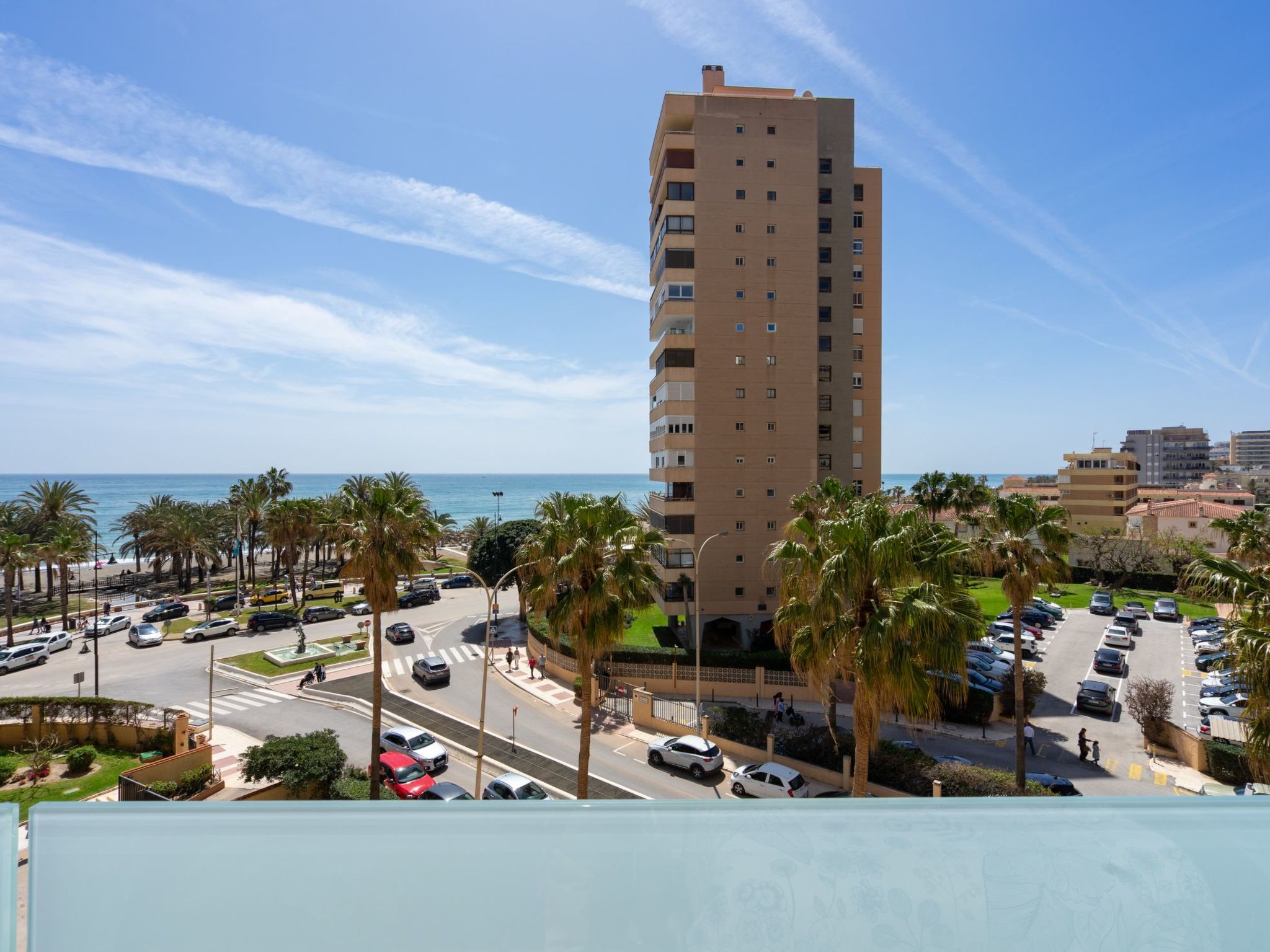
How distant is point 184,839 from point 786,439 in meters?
31.4

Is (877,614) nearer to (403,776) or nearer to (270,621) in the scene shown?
(403,776)

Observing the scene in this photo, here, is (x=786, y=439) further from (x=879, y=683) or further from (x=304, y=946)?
(x=304, y=946)

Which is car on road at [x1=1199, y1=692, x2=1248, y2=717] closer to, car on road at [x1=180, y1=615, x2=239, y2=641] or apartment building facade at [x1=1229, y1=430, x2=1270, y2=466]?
car on road at [x1=180, y1=615, x2=239, y2=641]

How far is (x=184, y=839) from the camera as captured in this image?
91.4 inches

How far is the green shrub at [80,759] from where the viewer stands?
19688mm

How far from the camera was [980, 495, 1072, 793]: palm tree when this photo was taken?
18250 mm

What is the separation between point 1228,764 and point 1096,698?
6233 millimetres

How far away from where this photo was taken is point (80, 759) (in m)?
19.8

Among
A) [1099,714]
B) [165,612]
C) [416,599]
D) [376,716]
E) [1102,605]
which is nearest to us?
[376,716]

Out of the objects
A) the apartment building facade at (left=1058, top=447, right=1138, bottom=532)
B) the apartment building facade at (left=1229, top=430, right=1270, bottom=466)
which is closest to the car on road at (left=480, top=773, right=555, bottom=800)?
the apartment building facade at (left=1058, top=447, right=1138, bottom=532)

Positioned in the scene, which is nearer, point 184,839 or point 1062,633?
point 184,839

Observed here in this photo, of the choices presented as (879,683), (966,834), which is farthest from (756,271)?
(966,834)

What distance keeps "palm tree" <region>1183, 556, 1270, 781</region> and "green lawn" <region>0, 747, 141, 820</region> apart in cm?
2503

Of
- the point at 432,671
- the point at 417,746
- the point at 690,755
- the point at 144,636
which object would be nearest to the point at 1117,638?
the point at 690,755
